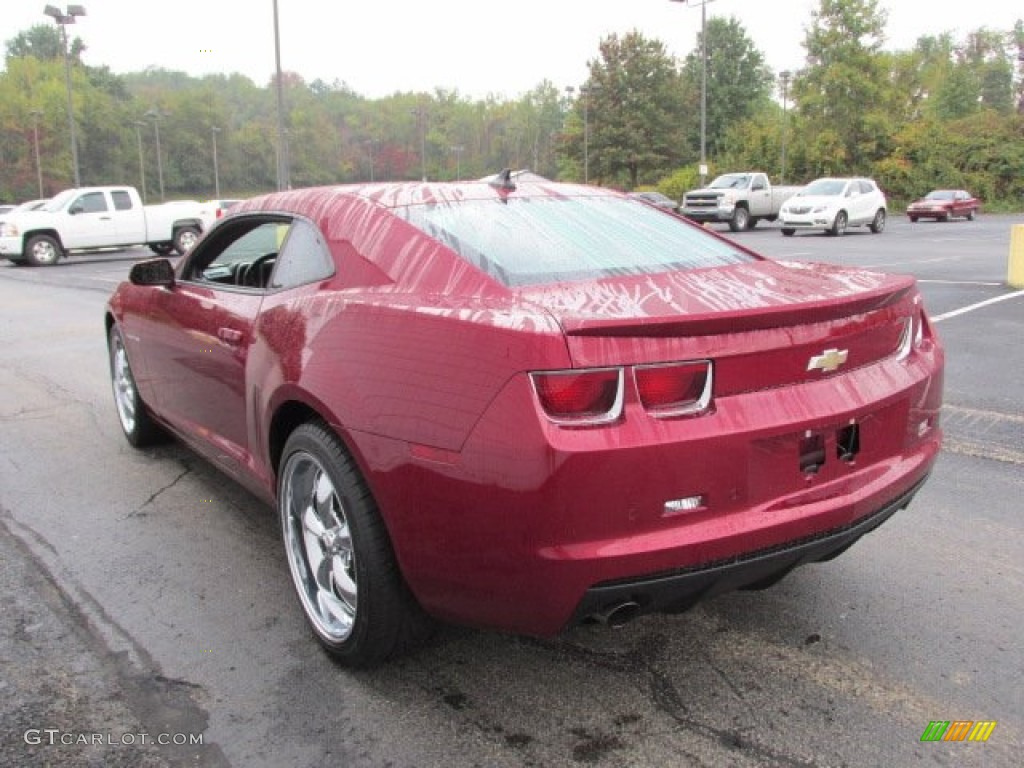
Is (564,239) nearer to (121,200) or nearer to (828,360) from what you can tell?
(828,360)

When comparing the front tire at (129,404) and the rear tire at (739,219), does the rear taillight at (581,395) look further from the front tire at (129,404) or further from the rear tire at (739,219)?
the rear tire at (739,219)

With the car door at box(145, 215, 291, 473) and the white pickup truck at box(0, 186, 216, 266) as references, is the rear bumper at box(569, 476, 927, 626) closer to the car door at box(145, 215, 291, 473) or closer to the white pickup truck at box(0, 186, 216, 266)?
the car door at box(145, 215, 291, 473)

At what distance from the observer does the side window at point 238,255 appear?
12.6 ft

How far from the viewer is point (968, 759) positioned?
2281 mm

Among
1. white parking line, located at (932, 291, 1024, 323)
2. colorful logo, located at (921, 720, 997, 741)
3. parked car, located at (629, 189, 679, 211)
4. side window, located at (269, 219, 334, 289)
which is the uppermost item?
parked car, located at (629, 189, 679, 211)

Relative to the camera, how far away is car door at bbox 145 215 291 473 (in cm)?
343

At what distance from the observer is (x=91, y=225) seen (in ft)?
74.8

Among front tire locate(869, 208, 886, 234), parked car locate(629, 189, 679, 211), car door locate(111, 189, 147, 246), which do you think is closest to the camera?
parked car locate(629, 189, 679, 211)

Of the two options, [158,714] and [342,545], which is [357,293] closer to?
[342,545]

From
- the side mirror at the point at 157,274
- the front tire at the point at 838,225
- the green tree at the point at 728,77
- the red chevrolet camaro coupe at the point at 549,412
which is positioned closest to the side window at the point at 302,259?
the red chevrolet camaro coupe at the point at 549,412

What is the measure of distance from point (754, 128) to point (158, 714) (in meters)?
58.5

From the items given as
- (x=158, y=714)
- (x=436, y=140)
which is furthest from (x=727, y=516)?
(x=436, y=140)

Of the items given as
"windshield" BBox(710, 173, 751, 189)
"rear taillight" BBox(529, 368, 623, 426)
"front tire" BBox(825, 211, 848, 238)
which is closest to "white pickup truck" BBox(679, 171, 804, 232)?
"windshield" BBox(710, 173, 751, 189)

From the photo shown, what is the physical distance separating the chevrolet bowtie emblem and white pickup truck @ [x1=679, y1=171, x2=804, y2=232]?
1093 inches
